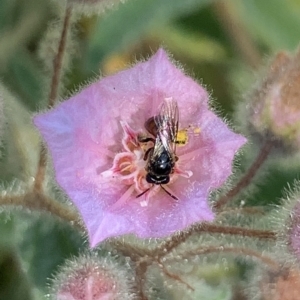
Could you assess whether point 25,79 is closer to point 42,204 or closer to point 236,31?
point 42,204

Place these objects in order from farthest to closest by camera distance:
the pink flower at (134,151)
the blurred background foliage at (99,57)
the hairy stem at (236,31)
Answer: the hairy stem at (236,31) → the blurred background foliage at (99,57) → the pink flower at (134,151)

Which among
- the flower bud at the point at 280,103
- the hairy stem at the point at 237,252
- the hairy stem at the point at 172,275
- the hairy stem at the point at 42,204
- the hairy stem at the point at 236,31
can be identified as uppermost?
the flower bud at the point at 280,103

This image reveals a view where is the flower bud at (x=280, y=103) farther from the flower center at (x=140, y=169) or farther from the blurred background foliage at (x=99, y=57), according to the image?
the flower center at (x=140, y=169)

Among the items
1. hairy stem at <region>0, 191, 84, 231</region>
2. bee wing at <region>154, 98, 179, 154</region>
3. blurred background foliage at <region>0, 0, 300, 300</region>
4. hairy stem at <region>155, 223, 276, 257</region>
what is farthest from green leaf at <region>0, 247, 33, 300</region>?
bee wing at <region>154, 98, 179, 154</region>

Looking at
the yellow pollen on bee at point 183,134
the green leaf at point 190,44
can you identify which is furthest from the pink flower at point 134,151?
the green leaf at point 190,44

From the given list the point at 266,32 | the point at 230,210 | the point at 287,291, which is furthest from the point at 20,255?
the point at 266,32

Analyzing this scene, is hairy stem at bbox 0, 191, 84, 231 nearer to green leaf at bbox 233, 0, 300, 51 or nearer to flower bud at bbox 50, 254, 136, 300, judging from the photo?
flower bud at bbox 50, 254, 136, 300
